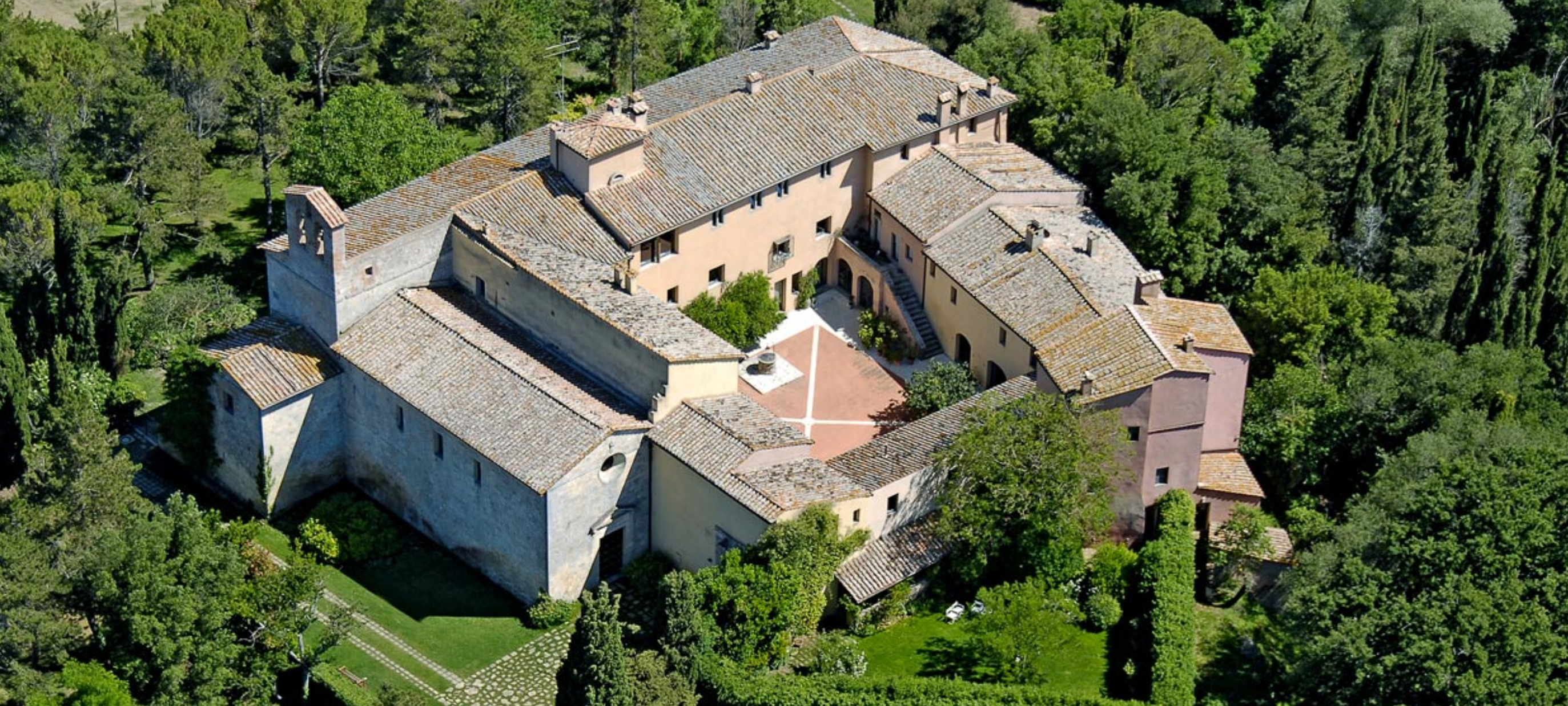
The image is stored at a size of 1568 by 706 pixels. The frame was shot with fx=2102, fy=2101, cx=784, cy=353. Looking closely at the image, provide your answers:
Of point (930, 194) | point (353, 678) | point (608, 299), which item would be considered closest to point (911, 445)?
point (608, 299)

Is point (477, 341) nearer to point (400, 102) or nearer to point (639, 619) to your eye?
point (639, 619)

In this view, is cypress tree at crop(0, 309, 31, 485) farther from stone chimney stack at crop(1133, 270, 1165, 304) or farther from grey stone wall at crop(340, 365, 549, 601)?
stone chimney stack at crop(1133, 270, 1165, 304)

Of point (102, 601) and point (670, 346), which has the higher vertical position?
point (670, 346)

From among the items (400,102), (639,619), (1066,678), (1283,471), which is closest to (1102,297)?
(1283,471)

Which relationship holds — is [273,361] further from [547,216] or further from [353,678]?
[353,678]

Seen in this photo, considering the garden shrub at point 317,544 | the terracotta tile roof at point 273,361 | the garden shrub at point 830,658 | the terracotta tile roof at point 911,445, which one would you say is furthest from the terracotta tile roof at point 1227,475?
the terracotta tile roof at point 273,361
